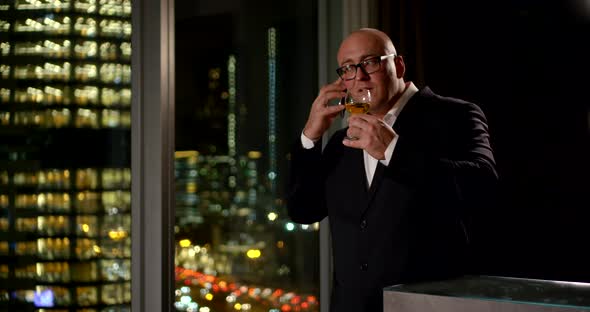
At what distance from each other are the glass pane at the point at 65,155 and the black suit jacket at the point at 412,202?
34.5 inches

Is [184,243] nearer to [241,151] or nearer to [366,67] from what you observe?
[241,151]

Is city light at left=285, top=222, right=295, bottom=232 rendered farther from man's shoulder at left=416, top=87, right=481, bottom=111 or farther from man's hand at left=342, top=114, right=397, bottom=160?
man's hand at left=342, top=114, right=397, bottom=160

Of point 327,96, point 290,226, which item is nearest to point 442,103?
point 327,96

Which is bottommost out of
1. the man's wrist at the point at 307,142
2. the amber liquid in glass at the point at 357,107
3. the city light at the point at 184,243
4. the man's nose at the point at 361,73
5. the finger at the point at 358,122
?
the city light at the point at 184,243

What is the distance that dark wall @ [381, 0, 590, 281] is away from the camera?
3.29 meters

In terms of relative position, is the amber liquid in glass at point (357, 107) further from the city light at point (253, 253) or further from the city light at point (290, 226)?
the city light at point (290, 226)

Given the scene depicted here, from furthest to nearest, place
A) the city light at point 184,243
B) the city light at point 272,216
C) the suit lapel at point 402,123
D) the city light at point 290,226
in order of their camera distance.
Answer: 1. the city light at point 290,226
2. the city light at point 272,216
3. the city light at point 184,243
4. the suit lapel at point 402,123

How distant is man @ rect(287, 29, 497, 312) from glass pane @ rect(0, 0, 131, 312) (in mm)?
756

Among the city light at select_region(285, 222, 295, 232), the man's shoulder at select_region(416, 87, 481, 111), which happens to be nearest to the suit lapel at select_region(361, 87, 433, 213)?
the man's shoulder at select_region(416, 87, 481, 111)

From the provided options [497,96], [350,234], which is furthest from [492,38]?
[350,234]

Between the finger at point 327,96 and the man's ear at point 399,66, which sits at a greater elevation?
the man's ear at point 399,66

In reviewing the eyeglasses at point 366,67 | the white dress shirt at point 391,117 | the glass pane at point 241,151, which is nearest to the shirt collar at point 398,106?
the white dress shirt at point 391,117

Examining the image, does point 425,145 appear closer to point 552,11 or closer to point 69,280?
point 69,280

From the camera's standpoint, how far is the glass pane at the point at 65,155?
6.68 ft
